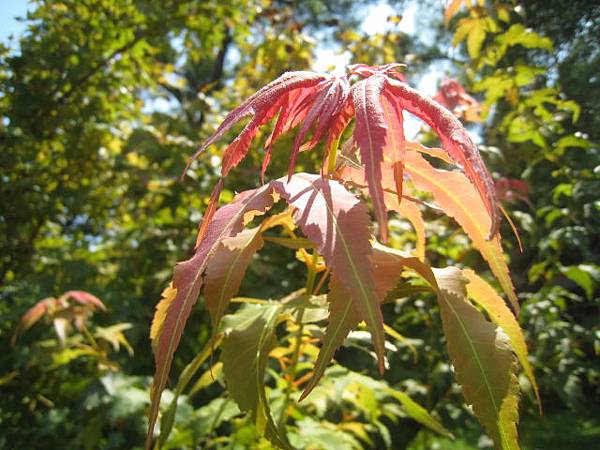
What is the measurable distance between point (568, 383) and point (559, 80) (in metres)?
1.04

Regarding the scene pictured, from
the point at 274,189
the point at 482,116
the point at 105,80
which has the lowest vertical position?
the point at 274,189

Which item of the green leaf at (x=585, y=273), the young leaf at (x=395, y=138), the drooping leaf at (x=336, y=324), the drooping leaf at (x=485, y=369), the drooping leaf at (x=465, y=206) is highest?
the young leaf at (x=395, y=138)

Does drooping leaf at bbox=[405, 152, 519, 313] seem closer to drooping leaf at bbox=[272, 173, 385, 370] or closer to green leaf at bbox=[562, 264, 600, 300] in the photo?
drooping leaf at bbox=[272, 173, 385, 370]

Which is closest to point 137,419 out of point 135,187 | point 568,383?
point 568,383

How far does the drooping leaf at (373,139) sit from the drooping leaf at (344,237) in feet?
0.08

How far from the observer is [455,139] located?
1.36 ft

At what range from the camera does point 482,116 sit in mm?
1785

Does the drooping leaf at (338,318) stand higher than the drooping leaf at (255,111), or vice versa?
the drooping leaf at (255,111)

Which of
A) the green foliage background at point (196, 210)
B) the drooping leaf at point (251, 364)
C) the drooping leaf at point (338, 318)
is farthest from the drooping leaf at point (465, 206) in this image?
the green foliage background at point (196, 210)

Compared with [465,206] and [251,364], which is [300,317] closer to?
[251,364]

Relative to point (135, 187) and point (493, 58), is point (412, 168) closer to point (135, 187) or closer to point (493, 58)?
point (493, 58)

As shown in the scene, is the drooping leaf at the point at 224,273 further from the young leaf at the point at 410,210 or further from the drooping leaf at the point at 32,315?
the drooping leaf at the point at 32,315

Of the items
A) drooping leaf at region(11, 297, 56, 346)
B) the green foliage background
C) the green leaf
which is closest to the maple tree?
the green foliage background

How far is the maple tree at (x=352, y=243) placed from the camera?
15.9 inches
